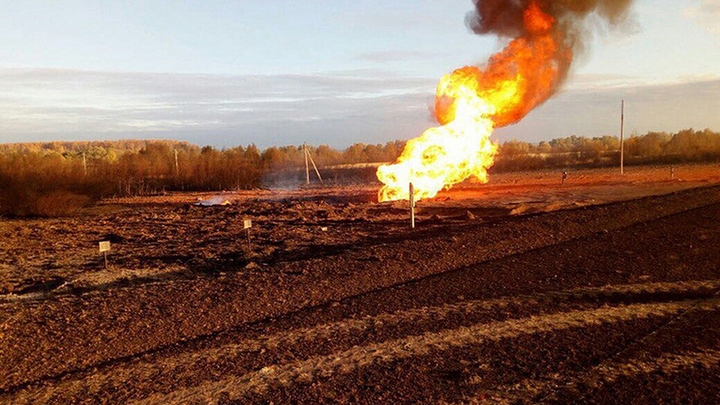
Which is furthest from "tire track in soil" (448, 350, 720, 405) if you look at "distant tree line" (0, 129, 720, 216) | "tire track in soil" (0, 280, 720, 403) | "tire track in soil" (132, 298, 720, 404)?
"distant tree line" (0, 129, 720, 216)

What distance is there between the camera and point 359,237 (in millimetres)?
15250

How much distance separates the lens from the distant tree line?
2641 centimetres

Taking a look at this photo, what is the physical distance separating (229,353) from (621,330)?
4567mm

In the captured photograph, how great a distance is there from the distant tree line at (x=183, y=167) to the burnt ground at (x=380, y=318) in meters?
13.0

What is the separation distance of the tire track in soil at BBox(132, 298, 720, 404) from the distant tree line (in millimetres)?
24254

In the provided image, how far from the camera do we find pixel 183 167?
4616 centimetres

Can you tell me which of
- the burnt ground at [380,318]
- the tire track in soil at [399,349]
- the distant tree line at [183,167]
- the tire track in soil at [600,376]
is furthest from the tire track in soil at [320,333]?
the distant tree line at [183,167]

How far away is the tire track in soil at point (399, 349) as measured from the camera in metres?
5.18

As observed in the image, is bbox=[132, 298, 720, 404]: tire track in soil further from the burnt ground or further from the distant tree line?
the distant tree line

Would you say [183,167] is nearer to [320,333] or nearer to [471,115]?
[471,115]

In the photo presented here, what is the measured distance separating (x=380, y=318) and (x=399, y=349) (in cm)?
121

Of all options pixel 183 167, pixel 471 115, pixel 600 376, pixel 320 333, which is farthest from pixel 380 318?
pixel 183 167

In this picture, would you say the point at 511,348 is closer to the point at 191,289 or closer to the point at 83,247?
the point at 191,289

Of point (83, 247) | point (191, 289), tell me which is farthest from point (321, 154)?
point (191, 289)
